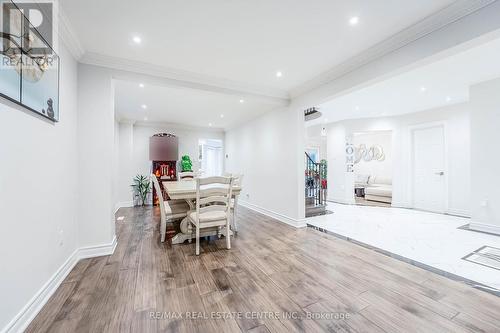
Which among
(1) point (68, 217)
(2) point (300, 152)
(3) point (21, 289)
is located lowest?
(3) point (21, 289)

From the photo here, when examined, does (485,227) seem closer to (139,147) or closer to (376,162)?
(376,162)

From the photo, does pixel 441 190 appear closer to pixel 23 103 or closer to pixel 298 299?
pixel 298 299

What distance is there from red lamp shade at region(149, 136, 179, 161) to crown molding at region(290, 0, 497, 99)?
4.76 metres

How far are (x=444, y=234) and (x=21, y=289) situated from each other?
5390 millimetres

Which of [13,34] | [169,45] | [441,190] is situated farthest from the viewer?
[441,190]

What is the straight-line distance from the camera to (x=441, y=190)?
5.18 meters

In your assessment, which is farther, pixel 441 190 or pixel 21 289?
pixel 441 190

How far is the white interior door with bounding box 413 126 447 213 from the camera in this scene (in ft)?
17.1

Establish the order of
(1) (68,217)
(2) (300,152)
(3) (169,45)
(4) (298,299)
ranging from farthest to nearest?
(2) (300,152) → (3) (169,45) → (1) (68,217) → (4) (298,299)

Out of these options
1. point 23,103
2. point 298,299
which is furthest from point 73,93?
point 298,299

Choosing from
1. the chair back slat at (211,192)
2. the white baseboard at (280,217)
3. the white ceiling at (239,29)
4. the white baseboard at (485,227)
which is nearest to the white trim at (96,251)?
the chair back slat at (211,192)

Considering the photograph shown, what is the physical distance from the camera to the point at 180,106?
15.6 ft

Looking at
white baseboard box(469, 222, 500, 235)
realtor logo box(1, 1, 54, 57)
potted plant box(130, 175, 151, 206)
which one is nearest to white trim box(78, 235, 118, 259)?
realtor logo box(1, 1, 54, 57)

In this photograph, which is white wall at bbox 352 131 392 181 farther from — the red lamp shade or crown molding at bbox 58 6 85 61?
crown molding at bbox 58 6 85 61
